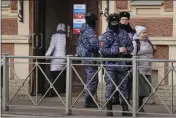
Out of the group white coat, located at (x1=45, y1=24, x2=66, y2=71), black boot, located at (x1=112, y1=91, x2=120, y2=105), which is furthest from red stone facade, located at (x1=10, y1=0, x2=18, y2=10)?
black boot, located at (x1=112, y1=91, x2=120, y2=105)

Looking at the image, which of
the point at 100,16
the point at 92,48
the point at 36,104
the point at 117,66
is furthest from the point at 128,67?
the point at 100,16

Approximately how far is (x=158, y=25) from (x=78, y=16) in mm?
1960

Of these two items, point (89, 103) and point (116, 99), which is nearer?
point (116, 99)

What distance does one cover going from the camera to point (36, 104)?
9727 millimetres

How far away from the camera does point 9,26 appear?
1223cm

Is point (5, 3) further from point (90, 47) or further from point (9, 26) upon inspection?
point (90, 47)

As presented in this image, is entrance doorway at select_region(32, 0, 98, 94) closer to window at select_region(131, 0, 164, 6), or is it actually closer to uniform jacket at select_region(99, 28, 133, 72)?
window at select_region(131, 0, 164, 6)

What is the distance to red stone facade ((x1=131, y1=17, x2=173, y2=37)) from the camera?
35.8 feet

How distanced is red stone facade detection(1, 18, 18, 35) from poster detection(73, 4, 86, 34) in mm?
1378

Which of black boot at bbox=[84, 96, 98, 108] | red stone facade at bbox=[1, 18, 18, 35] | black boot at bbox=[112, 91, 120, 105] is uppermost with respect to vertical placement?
red stone facade at bbox=[1, 18, 18, 35]

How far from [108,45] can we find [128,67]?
0.53 meters

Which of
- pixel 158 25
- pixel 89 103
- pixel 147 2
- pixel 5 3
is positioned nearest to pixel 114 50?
pixel 89 103

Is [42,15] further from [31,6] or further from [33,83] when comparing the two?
[33,83]

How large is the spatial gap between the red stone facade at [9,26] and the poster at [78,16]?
138 cm
